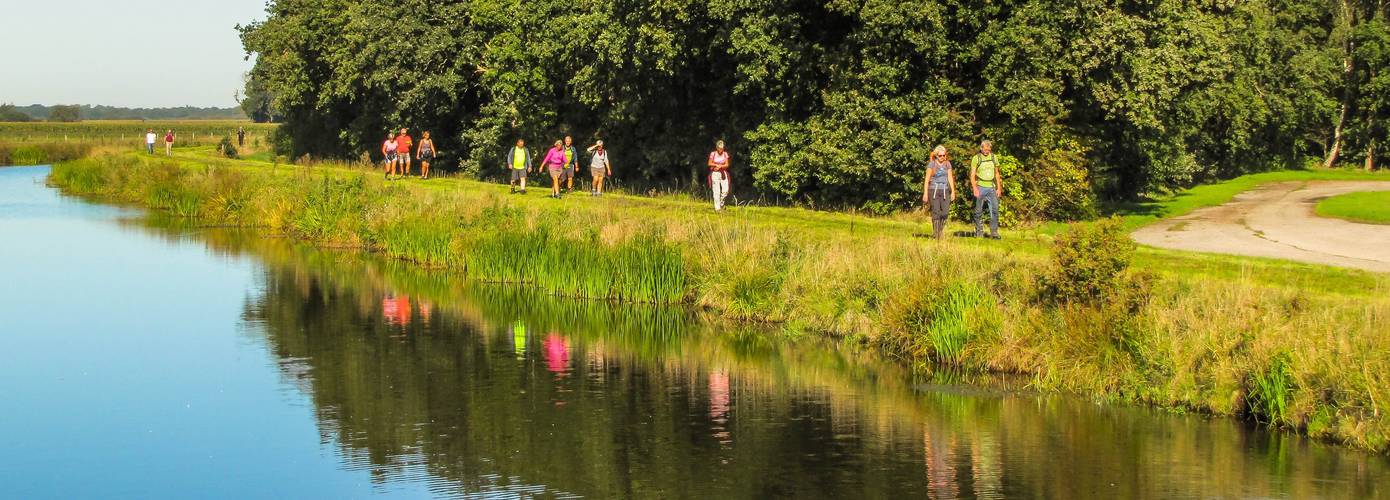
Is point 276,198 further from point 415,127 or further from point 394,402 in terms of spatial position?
point 394,402

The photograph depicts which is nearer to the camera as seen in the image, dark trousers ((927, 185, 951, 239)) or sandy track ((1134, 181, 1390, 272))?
dark trousers ((927, 185, 951, 239))

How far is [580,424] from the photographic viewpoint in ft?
56.7

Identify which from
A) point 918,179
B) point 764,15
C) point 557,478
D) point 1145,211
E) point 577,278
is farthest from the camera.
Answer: point 1145,211

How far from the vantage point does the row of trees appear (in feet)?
108

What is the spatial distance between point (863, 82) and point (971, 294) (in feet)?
49.2

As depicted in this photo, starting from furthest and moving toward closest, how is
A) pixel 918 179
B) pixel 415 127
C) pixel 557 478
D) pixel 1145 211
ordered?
pixel 415 127 < pixel 1145 211 < pixel 918 179 < pixel 557 478

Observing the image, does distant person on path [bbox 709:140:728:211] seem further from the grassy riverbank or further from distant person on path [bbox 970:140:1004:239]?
distant person on path [bbox 970:140:1004:239]

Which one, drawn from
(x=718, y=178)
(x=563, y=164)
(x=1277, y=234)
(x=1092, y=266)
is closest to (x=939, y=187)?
(x=1092, y=266)

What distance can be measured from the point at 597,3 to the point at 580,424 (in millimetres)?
27784

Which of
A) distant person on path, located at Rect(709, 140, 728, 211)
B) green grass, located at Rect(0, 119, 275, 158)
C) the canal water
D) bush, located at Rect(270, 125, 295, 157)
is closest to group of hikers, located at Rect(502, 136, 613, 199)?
distant person on path, located at Rect(709, 140, 728, 211)

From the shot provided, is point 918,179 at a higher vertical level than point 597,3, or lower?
lower

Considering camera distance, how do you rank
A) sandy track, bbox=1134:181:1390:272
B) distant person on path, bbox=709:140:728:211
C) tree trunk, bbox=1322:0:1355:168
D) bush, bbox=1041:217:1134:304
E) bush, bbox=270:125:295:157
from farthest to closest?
bush, bbox=270:125:295:157, tree trunk, bbox=1322:0:1355:168, distant person on path, bbox=709:140:728:211, sandy track, bbox=1134:181:1390:272, bush, bbox=1041:217:1134:304

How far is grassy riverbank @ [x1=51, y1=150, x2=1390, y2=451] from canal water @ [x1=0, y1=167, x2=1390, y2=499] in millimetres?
446

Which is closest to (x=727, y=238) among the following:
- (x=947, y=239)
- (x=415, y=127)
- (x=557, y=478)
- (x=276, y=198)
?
(x=947, y=239)
